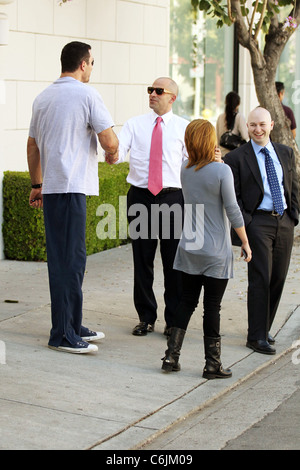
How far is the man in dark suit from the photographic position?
22.7ft

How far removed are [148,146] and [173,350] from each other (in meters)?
1.77

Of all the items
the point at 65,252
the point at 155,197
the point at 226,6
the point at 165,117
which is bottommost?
the point at 65,252

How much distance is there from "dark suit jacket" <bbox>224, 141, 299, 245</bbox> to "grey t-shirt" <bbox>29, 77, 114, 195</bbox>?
A: 1.14 metres

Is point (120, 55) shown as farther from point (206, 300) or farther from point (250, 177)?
point (206, 300)

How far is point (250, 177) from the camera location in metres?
6.94

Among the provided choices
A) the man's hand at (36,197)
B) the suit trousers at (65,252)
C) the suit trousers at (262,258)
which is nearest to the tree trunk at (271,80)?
the suit trousers at (262,258)

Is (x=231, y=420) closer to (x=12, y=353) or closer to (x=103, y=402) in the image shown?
(x=103, y=402)

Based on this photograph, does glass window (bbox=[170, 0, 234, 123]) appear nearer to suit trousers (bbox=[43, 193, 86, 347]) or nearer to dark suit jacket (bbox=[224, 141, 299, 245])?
dark suit jacket (bbox=[224, 141, 299, 245])

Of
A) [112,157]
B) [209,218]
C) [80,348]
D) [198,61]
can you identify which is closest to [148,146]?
[112,157]

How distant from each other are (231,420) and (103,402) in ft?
2.58

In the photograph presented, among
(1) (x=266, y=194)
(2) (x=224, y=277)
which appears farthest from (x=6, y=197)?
(2) (x=224, y=277)

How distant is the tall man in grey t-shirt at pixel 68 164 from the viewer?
634cm

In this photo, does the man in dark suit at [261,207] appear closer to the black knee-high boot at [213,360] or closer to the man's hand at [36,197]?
the black knee-high boot at [213,360]

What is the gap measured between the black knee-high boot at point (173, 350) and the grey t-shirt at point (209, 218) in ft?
1.43
